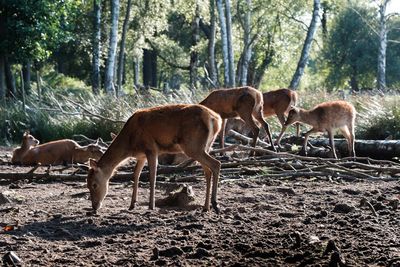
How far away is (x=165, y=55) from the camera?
50.0m

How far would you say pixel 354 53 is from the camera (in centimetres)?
6356

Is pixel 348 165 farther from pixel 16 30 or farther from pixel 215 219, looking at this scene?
pixel 16 30

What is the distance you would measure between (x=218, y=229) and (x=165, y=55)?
43.2m

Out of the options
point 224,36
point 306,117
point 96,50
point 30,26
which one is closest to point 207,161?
point 306,117

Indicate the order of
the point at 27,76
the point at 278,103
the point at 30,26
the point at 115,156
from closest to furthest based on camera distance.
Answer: the point at 115,156
the point at 278,103
the point at 30,26
the point at 27,76

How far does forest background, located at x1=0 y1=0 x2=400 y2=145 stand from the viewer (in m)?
21.8

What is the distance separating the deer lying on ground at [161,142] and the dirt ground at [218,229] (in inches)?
13.6

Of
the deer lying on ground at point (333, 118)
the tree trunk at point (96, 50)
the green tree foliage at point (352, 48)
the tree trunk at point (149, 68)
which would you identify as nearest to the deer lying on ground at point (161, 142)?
the deer lying on ground at point (333, 118)

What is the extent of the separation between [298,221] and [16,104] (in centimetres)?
1845

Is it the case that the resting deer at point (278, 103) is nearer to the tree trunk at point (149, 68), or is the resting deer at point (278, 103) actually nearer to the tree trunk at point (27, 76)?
Result: the tree trunk at point (27, 76)

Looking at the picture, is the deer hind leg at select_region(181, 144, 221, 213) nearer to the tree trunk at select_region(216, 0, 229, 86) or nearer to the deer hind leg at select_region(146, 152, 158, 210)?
the deer hind leg at select_region(146, 152, 158, 210)

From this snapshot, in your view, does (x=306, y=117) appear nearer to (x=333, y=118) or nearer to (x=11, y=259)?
(x=333, y=118)

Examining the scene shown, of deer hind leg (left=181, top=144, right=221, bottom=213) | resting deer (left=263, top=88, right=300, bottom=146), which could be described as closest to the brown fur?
resting deer (left=263, top=88, right=300, bottom=146)

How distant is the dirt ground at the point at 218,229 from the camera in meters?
6.05
